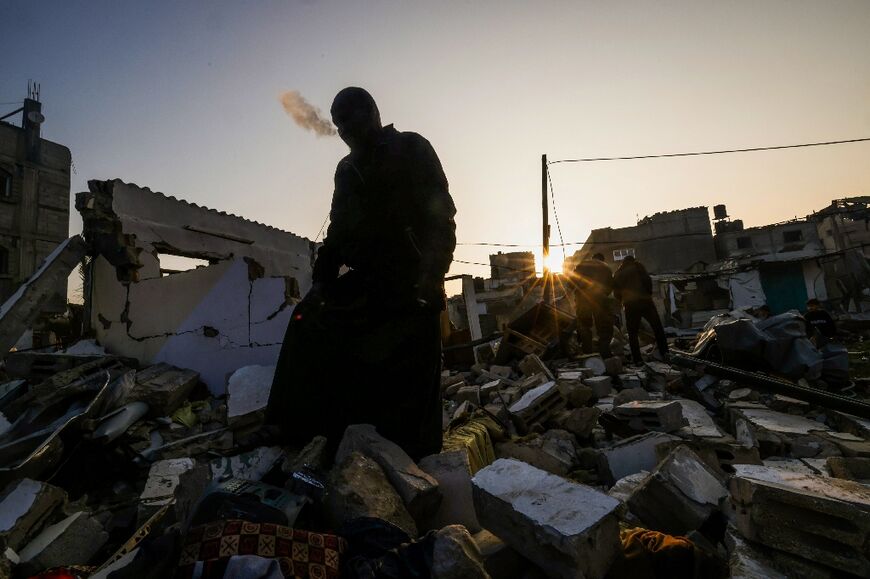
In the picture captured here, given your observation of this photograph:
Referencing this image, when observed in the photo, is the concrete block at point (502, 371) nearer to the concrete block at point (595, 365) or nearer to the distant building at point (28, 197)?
the concrete block at point (595, 365)

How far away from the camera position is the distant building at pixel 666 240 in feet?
104

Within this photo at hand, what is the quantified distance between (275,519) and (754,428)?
11.1 feet

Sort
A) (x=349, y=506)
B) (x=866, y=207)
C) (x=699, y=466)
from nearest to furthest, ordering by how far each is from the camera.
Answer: (x=349, y=506), (x=699, y=466), (x=866, y=207)

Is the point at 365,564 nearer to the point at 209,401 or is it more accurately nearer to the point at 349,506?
the point at 349,506

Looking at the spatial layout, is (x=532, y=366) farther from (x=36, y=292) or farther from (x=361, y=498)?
(x=36, y=292)

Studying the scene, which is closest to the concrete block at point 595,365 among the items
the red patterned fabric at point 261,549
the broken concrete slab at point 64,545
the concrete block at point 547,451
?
the concrete block at point 547,451

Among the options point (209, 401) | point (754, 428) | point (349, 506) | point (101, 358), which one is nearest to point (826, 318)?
point (754, 428)

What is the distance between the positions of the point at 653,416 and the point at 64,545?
3835 millimetres

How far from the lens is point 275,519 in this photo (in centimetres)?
145

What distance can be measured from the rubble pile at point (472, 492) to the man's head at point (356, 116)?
1.85 meters

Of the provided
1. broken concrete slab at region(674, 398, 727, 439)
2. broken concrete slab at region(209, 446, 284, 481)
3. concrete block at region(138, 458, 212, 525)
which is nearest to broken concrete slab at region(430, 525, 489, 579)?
broken concrete slab at region(209, 446, 284, 481)

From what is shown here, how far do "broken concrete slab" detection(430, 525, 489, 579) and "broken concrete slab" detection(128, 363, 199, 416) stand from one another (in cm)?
523

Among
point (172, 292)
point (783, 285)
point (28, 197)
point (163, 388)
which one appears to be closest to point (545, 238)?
point (172, 292)

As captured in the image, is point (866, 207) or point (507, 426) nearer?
point (507, 426)
